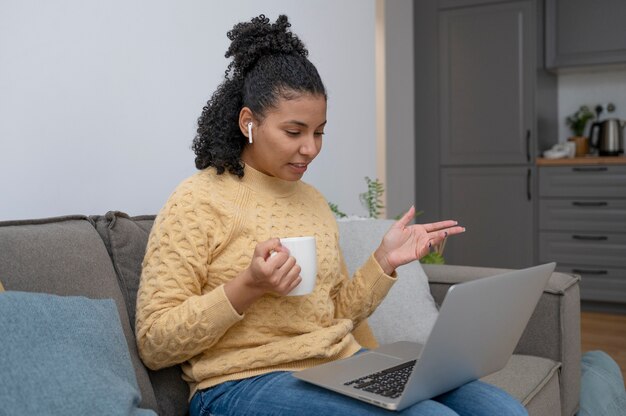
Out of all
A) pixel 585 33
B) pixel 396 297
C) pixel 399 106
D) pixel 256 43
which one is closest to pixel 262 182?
pixel 256 43

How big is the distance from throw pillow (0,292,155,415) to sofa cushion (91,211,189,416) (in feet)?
0.91

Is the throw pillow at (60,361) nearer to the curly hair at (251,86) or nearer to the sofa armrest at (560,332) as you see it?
the curly hair at (251,86)

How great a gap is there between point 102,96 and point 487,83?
11.2 ft

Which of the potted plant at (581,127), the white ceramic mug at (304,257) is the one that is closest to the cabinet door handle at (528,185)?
the potted plant at (581,127)

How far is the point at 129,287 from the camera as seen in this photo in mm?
1438

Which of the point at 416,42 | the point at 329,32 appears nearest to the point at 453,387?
the point at 329,32

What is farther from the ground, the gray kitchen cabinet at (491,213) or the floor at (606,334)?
the gray kitchen cabinet at (491,213)

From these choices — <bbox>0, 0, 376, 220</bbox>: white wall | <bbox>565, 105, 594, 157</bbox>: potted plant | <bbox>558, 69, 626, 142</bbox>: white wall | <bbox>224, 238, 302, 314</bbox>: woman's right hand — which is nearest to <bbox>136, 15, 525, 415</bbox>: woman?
<bbox>224, 238, 302, 314</bbox>: woman's right hand

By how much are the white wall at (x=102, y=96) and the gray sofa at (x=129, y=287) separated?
0.19m

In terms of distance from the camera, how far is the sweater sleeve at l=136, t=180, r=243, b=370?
119 centimetres

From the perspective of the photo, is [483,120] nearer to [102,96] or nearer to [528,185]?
[528,185]

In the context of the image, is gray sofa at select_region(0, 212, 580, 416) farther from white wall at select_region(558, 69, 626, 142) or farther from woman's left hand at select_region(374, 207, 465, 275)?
white wall at select_region(558, 69, 626, 142)

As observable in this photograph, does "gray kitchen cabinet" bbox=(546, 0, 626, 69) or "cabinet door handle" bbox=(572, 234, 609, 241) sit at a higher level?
"gray kitchen cabinet" bbox=(546, 0, 626, 69)

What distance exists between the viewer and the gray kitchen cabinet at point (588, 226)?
433 centimetres
